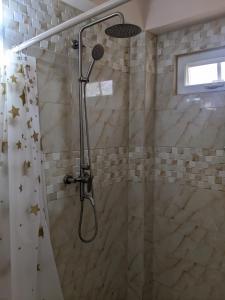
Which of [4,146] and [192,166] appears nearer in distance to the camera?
[4,146]

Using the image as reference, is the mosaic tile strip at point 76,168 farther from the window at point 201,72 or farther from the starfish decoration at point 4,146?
the window at point 201,72

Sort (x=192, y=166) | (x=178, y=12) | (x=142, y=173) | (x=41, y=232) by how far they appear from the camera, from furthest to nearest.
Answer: (x=142, y=173), (x=192, y=166), (x=178, y=12), (x=41, y=232)

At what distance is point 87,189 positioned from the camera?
171cm

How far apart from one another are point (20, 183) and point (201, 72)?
58.9 inches

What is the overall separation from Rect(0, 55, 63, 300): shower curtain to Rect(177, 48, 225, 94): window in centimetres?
116

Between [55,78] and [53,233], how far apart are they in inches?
37.3

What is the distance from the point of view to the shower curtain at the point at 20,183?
3.94ft

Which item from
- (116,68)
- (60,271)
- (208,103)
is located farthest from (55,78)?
(60,271)

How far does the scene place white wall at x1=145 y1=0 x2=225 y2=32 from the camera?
171 cm

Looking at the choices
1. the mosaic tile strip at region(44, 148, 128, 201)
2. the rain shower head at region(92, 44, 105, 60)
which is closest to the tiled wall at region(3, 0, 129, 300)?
the mosaic tile strip at region(44, 148, 128, 201)

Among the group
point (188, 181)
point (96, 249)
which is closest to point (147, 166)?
point (188, 181)

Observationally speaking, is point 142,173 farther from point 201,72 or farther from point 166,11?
point 166,11

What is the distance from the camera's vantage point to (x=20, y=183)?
1238 mm

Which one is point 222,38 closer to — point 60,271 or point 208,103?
point 208,103
